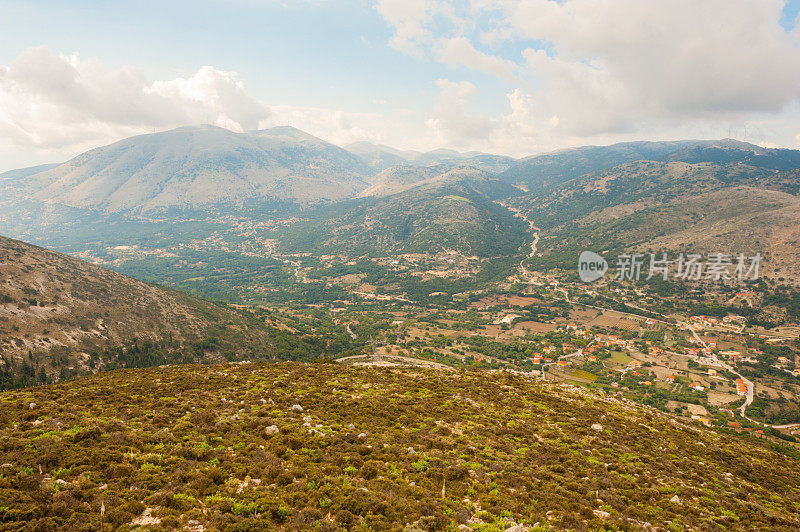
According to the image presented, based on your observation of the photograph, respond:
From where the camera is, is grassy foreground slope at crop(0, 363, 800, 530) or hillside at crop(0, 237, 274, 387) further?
hillside at crop(0, 237, 274, 387)

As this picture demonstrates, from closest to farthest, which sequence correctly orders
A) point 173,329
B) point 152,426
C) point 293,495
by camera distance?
1. point 293,495
2. point 152,426
3. point 173,329

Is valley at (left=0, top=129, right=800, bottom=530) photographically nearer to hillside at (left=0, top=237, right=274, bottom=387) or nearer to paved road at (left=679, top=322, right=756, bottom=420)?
hillside at (left=0, top=237, right=274, bottom=387)

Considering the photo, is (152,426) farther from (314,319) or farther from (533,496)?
(314,319)

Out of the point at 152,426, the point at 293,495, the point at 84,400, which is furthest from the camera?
the point at 84,400

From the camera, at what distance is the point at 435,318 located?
188750 millimetres

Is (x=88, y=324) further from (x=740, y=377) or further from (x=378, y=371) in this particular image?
(x=740, y=377)

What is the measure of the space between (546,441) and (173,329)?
87817 millimetres

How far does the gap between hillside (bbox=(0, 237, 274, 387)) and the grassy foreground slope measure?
32.2 metres

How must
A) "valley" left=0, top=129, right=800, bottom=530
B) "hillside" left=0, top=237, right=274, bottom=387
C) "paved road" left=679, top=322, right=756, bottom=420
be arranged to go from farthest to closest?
1. "paved road" left=679, top=322, right=756, bottom=420
2. "hillside" left=0, top=237, right=274, bottom=387
3. "valley" left=0, top=129, right=800, bottom=530

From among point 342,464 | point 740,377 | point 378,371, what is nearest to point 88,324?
point 378,371

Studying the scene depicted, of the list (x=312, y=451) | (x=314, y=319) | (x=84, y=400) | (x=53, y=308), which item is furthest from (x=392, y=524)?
(x=314, y=319)

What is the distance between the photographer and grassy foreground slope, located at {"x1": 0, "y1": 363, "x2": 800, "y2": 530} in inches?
512

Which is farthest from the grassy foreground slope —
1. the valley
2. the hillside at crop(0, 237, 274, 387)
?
the hillside at crop(0, 237, 274, 387)

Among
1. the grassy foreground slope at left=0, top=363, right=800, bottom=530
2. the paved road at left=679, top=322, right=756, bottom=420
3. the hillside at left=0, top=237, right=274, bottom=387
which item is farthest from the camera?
the paved road at left=679, top=322, right=756, bottom=420
